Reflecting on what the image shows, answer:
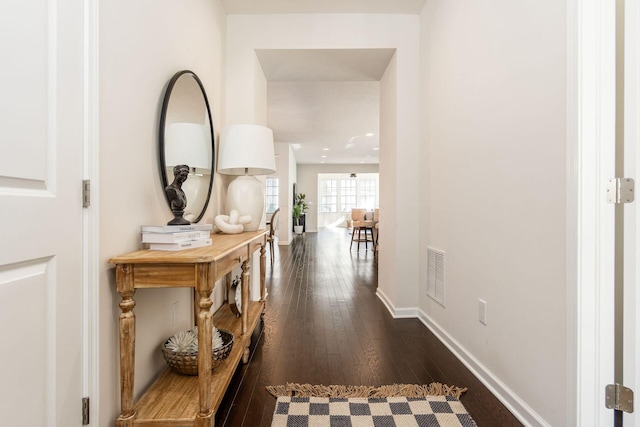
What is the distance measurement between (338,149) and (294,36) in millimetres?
6625

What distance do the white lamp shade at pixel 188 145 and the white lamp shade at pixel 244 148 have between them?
118 millimetres

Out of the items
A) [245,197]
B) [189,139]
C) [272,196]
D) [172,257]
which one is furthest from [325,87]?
[272,196]

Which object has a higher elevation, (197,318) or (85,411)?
(197,318)

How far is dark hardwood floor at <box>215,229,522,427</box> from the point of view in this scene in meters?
1.59

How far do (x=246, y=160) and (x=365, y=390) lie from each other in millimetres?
1585

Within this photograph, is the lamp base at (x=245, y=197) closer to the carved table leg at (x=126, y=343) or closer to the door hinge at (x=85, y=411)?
the carved table leg at (x=126, y=343)

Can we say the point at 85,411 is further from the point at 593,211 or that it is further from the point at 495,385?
→ the point at 593,211

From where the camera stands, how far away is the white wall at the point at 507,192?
4.31 ft

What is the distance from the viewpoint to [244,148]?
2.21 m

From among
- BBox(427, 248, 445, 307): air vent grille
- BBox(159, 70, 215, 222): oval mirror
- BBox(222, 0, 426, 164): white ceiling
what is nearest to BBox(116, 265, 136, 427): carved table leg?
BBox(159, 70, 215, 222): oval mirror

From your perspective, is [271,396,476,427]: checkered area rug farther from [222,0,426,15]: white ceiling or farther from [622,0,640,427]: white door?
[222,0,426,15]: white ceiling

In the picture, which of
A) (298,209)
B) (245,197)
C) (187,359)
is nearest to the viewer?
(187,359)

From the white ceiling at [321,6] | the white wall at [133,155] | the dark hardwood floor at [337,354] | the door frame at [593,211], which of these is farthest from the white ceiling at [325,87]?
the dark hardwood floor at [337,354]

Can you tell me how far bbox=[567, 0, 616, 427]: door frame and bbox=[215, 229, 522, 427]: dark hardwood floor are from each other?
45 centimetres
